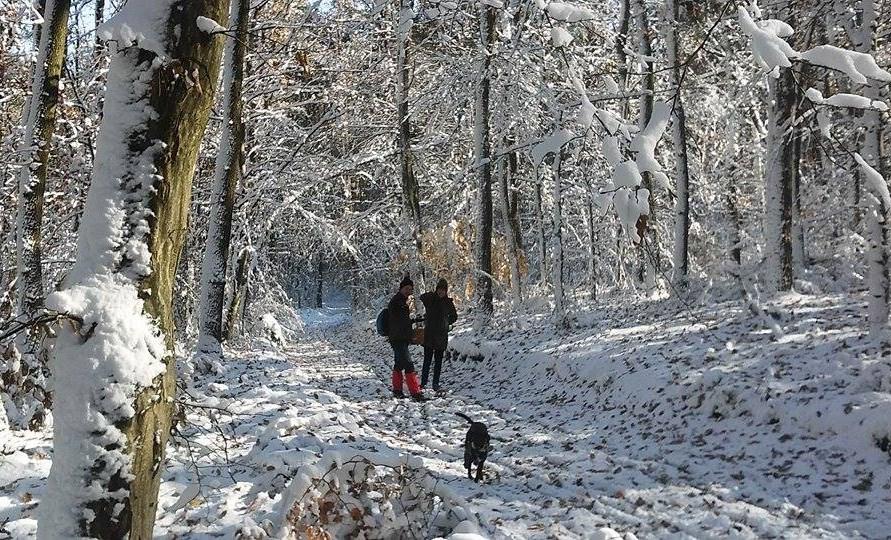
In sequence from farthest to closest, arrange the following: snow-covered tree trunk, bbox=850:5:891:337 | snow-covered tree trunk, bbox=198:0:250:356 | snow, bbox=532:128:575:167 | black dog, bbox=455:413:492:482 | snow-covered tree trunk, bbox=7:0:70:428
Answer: snow-covered tree trunk, bbox=198:0:250:356 < snow-covered tree trunk, bbox=850:5:891:337 < snow-covered tree trunk, bbox=7:0:70:428 < black dog, bbox=455:413:492:482 < snow, bbox=532:128:575:167

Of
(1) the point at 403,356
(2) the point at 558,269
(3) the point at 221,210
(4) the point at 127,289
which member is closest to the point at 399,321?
(1) the point at 403,356

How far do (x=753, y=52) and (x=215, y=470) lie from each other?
5.25 meters

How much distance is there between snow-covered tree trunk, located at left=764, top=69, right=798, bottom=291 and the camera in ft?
40.0

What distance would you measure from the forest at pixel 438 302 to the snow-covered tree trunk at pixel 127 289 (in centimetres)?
1

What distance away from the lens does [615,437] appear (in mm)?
7855

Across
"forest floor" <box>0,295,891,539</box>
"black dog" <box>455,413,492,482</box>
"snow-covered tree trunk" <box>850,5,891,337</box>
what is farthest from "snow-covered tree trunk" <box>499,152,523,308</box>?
"black dog" <box>455,413,492,482</box>

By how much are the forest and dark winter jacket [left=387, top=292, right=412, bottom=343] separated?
1.4 inches

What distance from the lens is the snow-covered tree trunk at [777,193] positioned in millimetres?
12203

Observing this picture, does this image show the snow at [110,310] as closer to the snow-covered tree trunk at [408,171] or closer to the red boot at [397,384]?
the red boot at [397,384]

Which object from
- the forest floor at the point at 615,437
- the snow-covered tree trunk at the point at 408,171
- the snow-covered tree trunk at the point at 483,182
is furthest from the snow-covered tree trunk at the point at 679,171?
the snow-covered tree trunk at the point at 408,171

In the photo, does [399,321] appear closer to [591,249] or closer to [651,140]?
[651,140]

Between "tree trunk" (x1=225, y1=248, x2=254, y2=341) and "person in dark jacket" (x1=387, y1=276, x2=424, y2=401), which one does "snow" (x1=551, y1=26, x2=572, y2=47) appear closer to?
"person in dark jacket" (x1=387, y1=276, x2=424, y2=401)

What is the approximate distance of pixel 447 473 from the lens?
6.20m

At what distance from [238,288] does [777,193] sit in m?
14.1
